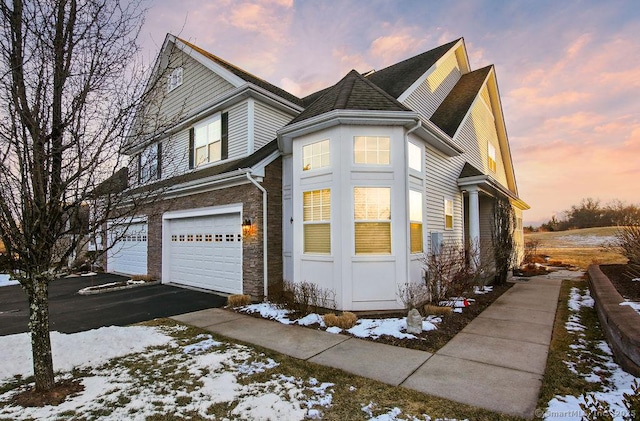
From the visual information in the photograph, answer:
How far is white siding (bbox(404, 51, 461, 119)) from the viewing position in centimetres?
1111

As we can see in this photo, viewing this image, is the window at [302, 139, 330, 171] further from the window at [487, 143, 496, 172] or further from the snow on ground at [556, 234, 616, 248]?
the snow on ground at [556, 234, 616, 248]

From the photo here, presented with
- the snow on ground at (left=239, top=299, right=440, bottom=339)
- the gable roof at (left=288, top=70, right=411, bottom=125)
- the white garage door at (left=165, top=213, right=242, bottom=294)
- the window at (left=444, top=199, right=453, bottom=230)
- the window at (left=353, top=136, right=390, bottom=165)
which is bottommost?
the snow on ground at (left=239, top=299, right=440, bottom=339)

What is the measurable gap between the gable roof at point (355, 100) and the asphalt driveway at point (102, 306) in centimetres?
594

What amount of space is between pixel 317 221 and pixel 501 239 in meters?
8.10

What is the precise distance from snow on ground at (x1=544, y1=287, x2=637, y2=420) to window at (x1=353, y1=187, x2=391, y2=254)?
3.79 meters

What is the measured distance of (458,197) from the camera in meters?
12.1

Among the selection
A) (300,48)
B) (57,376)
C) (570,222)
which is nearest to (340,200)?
(57,376)

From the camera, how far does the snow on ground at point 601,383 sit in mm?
3221

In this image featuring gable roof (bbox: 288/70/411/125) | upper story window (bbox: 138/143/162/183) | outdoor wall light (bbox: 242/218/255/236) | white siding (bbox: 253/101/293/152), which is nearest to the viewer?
upper story window (bbox: 138/143/162/183)

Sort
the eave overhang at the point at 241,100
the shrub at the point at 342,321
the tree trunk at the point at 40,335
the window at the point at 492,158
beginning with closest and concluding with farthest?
the tree trunk at the point at 40,335 < the shrub at the point at 342,321 < the eave overhang at the point at 241,100 < the window at the point at 492,158

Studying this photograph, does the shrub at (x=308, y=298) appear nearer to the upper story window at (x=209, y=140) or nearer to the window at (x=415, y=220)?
the window at (x=415, y=220)

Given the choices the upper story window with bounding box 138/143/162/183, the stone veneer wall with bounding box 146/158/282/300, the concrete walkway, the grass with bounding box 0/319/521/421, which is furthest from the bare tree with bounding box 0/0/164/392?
the stone veneer wall with bounding box 146/158/282/300

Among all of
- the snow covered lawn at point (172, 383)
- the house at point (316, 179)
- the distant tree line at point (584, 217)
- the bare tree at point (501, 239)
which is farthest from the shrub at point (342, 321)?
the distant tree line at point (584, 217)

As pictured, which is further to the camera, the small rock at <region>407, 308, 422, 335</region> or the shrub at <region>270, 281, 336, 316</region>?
the shrub at <region>270, 281, 336, 316</region>
